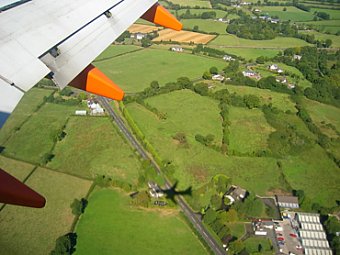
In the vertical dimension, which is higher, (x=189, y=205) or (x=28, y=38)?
(x=28, y=38)

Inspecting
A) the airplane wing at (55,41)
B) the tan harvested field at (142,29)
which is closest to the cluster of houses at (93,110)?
the airplane wing at (55,41)

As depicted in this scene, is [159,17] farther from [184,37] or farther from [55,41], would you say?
[184,37]

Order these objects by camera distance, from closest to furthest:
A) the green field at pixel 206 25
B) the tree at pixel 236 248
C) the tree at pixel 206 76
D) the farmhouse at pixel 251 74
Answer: the tree at pixel 236 248 < the tree at pixel 206 76 < the farmhouse at pixel 251 74 < the green field at pixel 206 25

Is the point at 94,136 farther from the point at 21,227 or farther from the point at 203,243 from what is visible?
the point at 203,243

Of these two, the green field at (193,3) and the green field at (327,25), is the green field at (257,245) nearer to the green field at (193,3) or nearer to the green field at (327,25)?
the green field at (327,25)

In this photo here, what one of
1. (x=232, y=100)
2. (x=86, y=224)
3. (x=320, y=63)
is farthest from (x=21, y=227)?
(x=320, y=63)

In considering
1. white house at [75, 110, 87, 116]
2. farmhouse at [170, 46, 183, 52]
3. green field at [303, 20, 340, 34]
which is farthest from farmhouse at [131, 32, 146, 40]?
green field at [303, 20, 340, 34]
